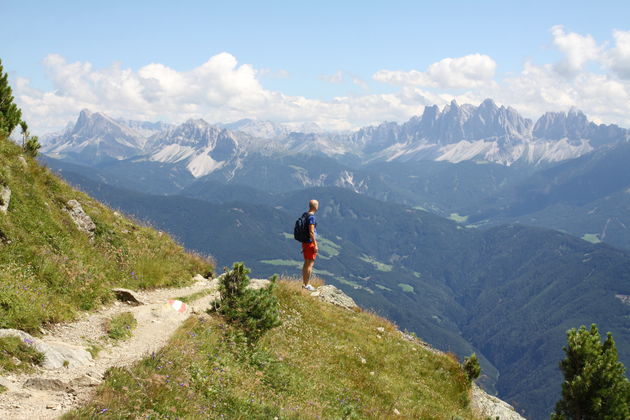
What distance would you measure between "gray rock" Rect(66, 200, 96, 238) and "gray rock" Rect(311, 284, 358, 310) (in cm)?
1062

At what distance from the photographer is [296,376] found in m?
12.4

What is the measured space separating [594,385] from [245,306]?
50.1 feet

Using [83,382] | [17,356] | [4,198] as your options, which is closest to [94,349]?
[17,356]

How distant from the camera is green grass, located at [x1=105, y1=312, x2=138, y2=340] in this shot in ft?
39.4

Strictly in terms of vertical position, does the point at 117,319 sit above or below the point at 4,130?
below

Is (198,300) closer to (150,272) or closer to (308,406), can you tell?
(150,272)

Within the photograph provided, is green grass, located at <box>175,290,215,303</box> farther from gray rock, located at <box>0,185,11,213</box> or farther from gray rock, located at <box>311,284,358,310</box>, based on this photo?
gray rock, located at <box>0,185,11,213</box>

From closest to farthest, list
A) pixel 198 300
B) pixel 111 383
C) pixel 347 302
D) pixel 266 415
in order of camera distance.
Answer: pixel 111 383
pixel 266 415
pixel 198 300
pixel 347 302

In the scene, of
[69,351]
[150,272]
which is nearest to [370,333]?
[150,272]

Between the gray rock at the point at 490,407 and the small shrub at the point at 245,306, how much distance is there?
9386 mm

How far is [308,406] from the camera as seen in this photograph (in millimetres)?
10586

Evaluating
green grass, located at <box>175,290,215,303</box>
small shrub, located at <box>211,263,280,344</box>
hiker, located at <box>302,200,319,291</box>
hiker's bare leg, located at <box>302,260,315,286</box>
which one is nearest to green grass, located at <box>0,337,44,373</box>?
small shrub, located at <box>211,263,280,344</box>

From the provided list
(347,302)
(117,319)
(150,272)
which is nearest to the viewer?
(117,319)

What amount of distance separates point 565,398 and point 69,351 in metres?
19.7
